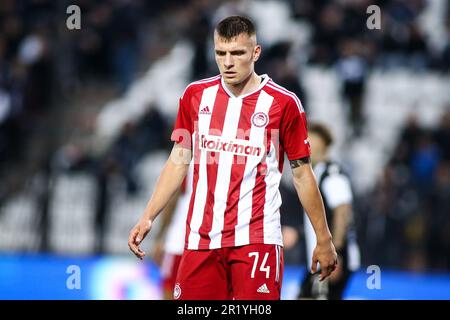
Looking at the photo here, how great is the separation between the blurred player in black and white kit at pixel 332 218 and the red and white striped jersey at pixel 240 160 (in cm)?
160

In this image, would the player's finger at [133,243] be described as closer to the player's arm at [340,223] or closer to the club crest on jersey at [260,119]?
the club crest on jersey at [260,119]

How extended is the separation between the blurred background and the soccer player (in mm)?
7034

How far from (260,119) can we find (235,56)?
0.39m

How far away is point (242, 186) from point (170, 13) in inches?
544

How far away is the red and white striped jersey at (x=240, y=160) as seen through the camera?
579cm

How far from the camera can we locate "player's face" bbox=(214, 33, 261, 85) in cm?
575

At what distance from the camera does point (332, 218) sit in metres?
7.47

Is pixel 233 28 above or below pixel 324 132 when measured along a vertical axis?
above

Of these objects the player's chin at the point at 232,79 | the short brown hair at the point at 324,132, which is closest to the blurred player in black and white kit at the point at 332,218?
the short brown hair at the point at 324,132

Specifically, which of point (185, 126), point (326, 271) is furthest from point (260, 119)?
point (326, 271)

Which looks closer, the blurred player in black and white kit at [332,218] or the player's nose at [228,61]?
the player's nose at [228,61]

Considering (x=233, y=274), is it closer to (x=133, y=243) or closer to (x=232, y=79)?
(x=133, y=243)

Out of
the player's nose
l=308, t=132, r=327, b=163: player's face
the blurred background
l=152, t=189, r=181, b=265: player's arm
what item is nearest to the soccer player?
the player's nose
